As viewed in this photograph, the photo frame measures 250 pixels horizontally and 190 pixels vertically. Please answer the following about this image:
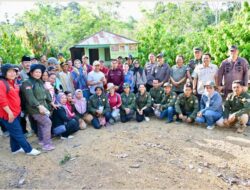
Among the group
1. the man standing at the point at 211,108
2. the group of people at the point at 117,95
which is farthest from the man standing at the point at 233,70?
the man standing at the point at 211,108

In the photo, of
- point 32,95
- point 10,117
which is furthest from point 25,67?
point 10,117

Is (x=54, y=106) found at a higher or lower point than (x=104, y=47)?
lower

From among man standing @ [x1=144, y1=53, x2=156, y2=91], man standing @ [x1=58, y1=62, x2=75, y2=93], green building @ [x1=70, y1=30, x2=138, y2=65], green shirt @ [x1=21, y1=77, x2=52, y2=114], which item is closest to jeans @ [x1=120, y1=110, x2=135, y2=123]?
man standing @ [x1=144, y1=53, x2=156, y2=91]

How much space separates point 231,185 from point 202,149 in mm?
1269

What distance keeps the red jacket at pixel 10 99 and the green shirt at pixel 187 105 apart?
12.7 ft

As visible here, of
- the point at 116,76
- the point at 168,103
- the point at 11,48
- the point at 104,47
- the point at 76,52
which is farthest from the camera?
the point at 76,52

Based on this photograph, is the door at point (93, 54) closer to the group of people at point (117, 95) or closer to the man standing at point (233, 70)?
the group of people at point (117, 95)

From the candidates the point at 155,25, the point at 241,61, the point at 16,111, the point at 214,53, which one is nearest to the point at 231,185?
the point at 241,61

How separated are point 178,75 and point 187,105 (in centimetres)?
96

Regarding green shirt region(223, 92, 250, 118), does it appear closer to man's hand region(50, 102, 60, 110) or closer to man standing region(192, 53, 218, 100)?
man standing region(192, 53, 218, 100)

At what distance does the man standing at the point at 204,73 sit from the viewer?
274 inches

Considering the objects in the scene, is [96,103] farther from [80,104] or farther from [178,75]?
[178,75]

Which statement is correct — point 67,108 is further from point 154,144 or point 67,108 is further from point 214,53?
point 214,53

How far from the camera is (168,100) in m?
7.57
